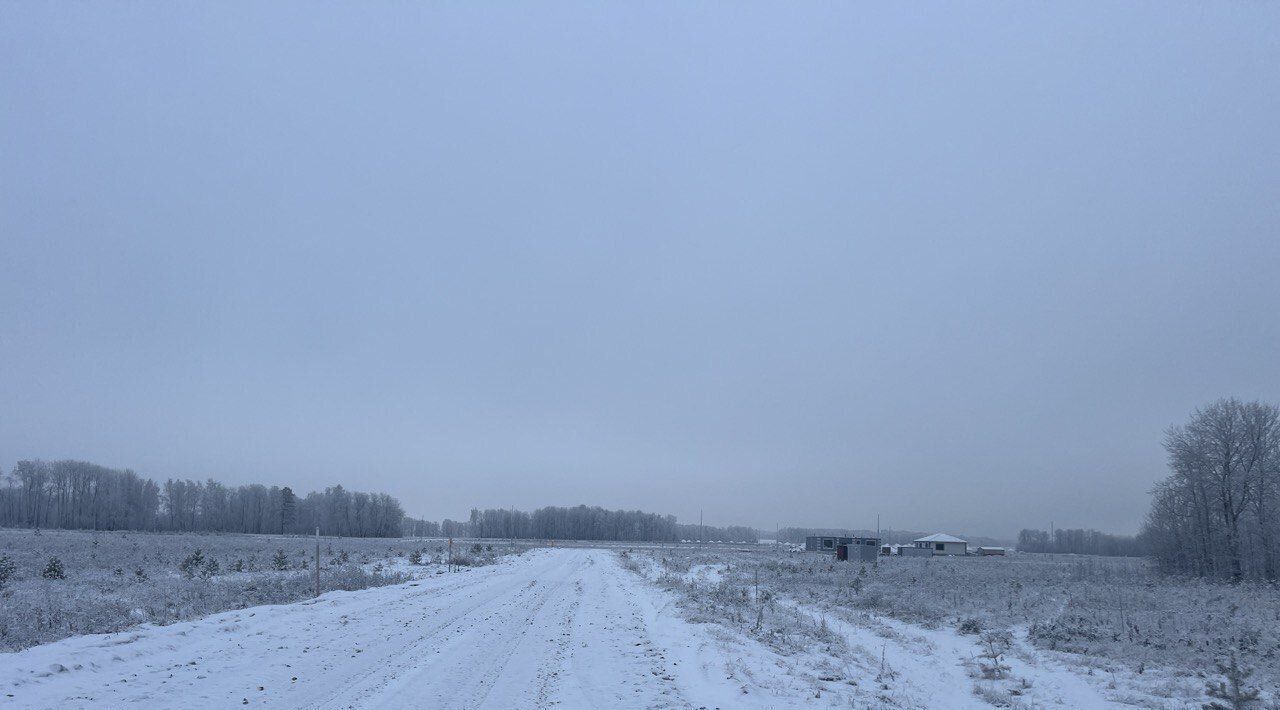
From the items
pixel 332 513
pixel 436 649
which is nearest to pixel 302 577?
pixel 436 649

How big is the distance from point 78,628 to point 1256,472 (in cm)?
5516

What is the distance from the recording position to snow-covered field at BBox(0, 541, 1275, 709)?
9.57 meters

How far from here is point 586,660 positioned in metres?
12.4

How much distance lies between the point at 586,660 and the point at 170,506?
153 m

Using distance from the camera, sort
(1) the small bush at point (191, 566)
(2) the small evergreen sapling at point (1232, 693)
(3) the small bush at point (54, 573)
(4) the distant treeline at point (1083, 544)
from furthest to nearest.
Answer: (4) the distant treeline at point (1083, 544)
(1) the small bush at point (191, 566)
(3) the small bush at point (54, 573)
(2) the small evergreen sapling at point (1232, 693)

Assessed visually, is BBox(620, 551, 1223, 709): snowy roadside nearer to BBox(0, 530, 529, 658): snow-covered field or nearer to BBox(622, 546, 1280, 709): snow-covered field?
BBox(622, 546, 1280, 709): snow-covered field

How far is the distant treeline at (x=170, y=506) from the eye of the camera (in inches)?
4756

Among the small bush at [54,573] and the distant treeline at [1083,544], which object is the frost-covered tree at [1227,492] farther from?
the distant treeline at [1083,544]

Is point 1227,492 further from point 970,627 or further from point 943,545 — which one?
point 943,545

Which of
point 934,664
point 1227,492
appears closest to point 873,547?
point 1227,492

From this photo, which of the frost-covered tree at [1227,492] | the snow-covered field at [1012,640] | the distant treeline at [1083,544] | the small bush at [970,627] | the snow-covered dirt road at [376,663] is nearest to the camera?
the snow-covered dirt road at [376,663]

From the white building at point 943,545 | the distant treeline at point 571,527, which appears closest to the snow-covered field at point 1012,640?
the white building at point 943,545

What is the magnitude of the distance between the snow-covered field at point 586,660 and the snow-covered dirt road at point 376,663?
0.05 m

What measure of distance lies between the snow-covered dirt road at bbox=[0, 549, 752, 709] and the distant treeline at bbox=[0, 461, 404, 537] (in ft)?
421
